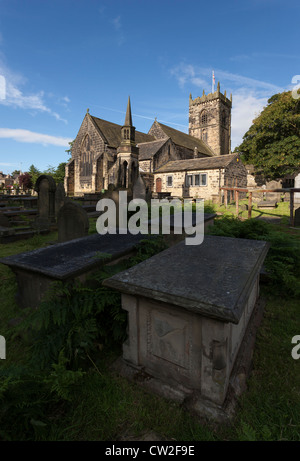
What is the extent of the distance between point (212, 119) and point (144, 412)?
46.5 metres

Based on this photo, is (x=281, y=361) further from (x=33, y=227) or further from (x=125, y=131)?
(x=125, y=131)

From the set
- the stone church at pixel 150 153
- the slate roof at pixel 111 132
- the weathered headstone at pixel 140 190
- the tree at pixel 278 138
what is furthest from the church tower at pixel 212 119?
the weathered headstone at pixel 140 190

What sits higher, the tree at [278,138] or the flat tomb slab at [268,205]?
the tree at [278,138]

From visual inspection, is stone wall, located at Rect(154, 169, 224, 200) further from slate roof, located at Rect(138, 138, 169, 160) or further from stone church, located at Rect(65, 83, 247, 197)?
slate roof, located at Rect(138, 138, 169, 160)

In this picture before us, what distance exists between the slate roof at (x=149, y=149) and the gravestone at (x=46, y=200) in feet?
61.9

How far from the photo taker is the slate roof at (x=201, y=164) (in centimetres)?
2283

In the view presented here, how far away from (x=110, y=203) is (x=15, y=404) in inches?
229

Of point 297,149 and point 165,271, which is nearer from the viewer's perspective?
point 165,271

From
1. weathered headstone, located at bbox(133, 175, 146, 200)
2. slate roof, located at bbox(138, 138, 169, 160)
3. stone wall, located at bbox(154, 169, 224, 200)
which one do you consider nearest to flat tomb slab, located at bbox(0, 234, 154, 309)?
weathered headstone, located at bbox(133, 175, 146, 200)

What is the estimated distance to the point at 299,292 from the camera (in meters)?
3.75

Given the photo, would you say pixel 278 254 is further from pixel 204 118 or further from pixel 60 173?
pixel 60 173

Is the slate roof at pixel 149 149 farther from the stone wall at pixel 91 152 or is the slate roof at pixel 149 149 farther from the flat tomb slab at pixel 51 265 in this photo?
the flat tomb slab at pixel 51 265

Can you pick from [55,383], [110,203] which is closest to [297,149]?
[110,203]

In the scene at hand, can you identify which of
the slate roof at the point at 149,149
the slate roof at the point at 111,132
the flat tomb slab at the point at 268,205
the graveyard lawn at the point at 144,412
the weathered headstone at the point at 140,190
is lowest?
the graveyard lawn at the point at 144,412
